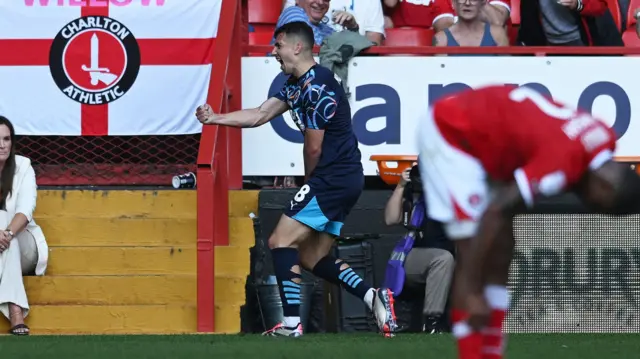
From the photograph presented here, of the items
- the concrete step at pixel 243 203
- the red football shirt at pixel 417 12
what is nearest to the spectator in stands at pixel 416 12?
the red football shirt at pixel 417 12

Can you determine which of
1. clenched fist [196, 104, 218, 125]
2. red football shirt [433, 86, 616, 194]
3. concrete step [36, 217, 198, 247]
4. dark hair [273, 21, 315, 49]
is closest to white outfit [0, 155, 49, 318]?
concrete step [36, 217, 198, 247]

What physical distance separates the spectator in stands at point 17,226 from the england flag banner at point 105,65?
1010mm

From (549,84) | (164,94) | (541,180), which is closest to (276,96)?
(164,94)

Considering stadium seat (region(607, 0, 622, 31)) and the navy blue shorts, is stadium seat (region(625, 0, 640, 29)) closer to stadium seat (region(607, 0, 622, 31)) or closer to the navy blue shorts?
stadium seat (region(607, 0, 622, 31))

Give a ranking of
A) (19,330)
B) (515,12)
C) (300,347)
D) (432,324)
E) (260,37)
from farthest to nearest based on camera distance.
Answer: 1. (515,12)
2. (260,37)
3. (432,324)
4. (19,330)
5. (300,347)

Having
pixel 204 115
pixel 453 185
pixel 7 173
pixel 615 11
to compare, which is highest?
pixel 615 11

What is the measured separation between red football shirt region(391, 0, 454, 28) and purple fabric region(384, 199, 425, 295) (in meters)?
2.87

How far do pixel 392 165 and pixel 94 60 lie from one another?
2.82 meters

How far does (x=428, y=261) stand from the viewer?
10.4 m

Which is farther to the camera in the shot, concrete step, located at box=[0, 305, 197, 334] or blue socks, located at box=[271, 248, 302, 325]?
concrete step, located at box=[0, 305, 197, 334]

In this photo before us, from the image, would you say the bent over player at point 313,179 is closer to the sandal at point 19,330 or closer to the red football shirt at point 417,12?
the sandal at point 19,330

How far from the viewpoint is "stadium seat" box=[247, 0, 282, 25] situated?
1296 centimetres

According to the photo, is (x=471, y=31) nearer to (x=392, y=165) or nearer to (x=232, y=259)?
(x=392, y=165)

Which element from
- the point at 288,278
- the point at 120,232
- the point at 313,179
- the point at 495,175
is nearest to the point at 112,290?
the point at 120,232
